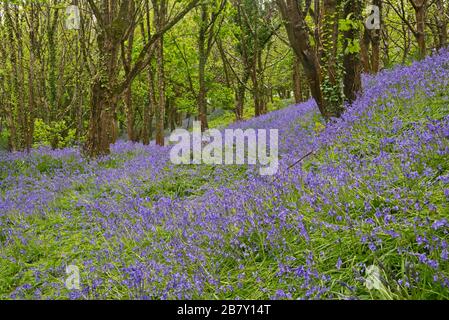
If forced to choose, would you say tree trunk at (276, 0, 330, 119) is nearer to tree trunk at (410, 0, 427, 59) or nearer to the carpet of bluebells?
the carpet of bluebells

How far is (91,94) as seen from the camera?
991 centimetres

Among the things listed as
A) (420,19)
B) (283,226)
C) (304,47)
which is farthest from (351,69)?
(283,226)

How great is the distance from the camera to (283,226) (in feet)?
11.5

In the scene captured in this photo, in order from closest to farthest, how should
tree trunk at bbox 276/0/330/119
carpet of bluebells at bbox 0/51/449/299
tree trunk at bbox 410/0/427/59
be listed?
carpet of bluebells at bbox 0/51/449/299
tree trunk at bbox 276/0/330/119
tree trunk at bbox 410/0/427/59

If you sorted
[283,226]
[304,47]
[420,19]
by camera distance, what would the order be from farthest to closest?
[420,19]
[304,47]
[283,226]

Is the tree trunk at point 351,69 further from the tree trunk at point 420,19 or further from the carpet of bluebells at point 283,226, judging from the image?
the tree trunk at point 420,19

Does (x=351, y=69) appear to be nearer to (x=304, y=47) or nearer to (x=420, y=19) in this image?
(x=304, y=47)

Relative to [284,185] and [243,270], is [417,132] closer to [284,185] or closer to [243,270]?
[284,185]

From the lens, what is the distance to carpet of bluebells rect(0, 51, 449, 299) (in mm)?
2727

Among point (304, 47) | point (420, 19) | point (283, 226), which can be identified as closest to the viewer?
point (283, 226)

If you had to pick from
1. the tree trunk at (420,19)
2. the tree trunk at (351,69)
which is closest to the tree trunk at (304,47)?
the tree trunk at (351,69)

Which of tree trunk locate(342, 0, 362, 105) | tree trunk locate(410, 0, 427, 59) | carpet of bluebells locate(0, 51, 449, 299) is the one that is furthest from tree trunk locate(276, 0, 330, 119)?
tree trunk locate(410, 0, 427, 59)

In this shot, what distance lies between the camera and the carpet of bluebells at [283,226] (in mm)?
2727

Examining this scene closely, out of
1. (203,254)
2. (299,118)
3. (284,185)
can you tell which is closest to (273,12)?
(299,118)
